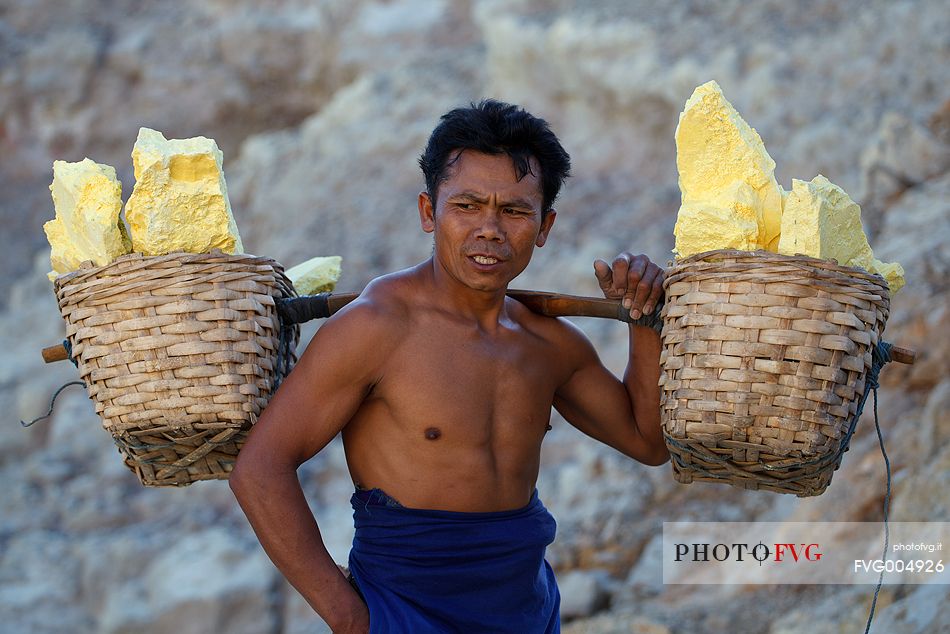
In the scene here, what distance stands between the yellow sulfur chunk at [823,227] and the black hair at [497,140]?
525mm

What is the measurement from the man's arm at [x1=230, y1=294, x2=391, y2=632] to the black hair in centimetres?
42

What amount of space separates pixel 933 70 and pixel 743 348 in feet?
18.5

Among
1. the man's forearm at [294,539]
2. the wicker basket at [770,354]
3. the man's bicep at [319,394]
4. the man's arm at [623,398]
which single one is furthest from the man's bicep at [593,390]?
the man's forearm at [294,539]

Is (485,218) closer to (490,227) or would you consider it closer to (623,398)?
(490,227)

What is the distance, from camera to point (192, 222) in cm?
255

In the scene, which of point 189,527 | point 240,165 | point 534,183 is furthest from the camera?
point 240,165

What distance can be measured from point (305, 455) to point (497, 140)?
0.79 m

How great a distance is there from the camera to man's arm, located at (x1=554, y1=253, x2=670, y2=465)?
2.78 m

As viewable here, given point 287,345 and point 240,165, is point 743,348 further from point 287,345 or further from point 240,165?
point 240,165

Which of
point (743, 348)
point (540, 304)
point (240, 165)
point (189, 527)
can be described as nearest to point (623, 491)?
point (189, 527)

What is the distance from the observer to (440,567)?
254cm

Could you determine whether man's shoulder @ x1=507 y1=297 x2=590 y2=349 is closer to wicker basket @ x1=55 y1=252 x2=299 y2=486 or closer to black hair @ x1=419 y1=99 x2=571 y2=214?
black hair @ x1=419 y1=99 x2=571 y2=214
